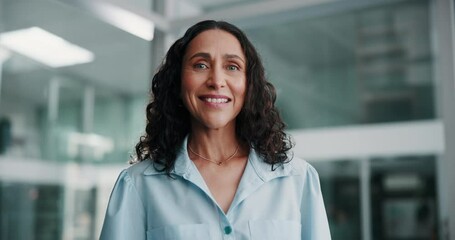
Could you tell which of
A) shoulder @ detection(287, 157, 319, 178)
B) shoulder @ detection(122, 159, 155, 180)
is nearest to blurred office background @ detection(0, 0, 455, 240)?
shoulder @ detection(287, 157, 319, 178)

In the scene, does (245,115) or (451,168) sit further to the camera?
(451,168)

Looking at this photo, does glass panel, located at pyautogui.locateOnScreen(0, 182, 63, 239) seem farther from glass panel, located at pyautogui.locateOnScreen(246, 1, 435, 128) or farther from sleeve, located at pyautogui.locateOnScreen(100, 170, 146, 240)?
glass panel, located at pyautogui.locateOnScreen(246, 1, 435, 128)

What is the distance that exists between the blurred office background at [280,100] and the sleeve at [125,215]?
0.51 meters

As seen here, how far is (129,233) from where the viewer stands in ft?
4.09

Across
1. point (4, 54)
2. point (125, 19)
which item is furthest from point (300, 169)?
point (4, 54)

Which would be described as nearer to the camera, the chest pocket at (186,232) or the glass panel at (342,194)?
the chest pocket at (186,232)

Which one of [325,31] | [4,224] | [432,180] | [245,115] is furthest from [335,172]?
[245,115]

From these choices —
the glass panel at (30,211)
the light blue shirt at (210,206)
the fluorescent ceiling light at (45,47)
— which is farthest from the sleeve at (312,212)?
the glass panel at (30,211)

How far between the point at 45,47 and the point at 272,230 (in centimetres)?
224

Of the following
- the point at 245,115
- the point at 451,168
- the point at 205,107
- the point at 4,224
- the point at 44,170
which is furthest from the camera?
the point at 44,170

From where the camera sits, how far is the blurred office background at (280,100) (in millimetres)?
2703

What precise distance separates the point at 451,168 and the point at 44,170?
2408mm

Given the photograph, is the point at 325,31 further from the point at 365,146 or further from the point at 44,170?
the point at 44,170

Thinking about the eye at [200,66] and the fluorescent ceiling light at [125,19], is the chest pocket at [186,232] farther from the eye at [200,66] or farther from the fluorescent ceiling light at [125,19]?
the fluorescent ceiling light at [125,19]
